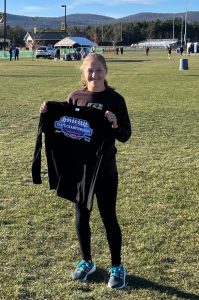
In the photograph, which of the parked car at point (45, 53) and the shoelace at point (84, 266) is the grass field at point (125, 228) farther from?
the parked car at point (45, 53)

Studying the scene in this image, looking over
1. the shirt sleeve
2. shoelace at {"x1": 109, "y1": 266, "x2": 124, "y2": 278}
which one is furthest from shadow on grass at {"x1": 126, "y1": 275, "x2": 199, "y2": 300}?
the shirt sleeve

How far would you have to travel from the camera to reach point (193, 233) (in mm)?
5055

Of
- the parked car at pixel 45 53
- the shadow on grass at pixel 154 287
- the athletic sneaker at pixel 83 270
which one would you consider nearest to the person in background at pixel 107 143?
the athletic sneaker at pixel 83 270

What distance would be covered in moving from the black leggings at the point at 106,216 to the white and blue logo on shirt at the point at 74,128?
0.34 meters

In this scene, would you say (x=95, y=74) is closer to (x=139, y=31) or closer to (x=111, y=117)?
(x=111, y=117)

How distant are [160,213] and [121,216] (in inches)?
18.5

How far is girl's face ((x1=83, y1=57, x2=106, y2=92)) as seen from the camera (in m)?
3.73

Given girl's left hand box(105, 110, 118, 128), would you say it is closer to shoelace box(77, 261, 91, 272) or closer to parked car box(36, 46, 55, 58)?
shoelace box(77, 261, 91, 272)

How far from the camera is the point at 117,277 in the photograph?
392 centimetres

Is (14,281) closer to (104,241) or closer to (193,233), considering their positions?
(104,241)

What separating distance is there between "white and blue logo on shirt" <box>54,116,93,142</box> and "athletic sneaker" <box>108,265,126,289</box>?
109 centimetres

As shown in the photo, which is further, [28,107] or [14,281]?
[28,107]

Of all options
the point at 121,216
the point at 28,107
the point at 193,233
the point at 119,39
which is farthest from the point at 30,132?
the point at 119,39

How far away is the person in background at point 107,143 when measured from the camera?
370cm
